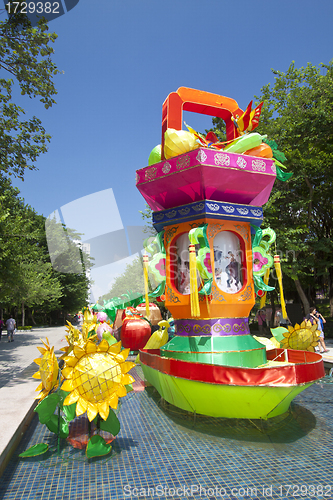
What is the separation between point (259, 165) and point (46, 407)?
15.4 ft

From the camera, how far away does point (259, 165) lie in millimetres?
5656

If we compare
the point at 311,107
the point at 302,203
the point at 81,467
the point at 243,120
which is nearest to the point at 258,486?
the point at 81,467

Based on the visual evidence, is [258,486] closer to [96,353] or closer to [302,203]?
[96,353]

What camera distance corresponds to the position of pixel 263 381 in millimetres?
4426

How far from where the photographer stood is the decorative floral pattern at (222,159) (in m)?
5.35

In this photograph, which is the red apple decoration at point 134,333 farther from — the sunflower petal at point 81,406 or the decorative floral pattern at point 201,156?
the sunflower petal at point 81,406

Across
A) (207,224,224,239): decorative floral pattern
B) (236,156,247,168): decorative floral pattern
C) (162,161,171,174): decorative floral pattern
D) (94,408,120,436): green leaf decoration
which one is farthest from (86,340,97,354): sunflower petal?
(236,156,247,168): decorative floral pattern

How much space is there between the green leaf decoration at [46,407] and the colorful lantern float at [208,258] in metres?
1.74

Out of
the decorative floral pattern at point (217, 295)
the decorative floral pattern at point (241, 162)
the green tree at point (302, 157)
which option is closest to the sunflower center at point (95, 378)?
the decorative floral pattern at point (217, 295)

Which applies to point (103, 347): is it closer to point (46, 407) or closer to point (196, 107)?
point (46, 407)

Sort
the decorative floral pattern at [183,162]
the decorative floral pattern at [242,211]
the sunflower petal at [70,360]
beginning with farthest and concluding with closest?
the decorative floral pattern at [242,211] → the decorative floral pattern at [183,162] → the sunflower petal at [70,360]

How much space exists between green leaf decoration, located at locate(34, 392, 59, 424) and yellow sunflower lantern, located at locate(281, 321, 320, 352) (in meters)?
4.51

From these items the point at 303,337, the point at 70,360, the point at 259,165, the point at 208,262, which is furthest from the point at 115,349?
the point at 303,337

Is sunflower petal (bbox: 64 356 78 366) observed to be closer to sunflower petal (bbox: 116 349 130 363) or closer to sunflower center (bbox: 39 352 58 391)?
sunflower center (bbox: 39 352 58 391)
